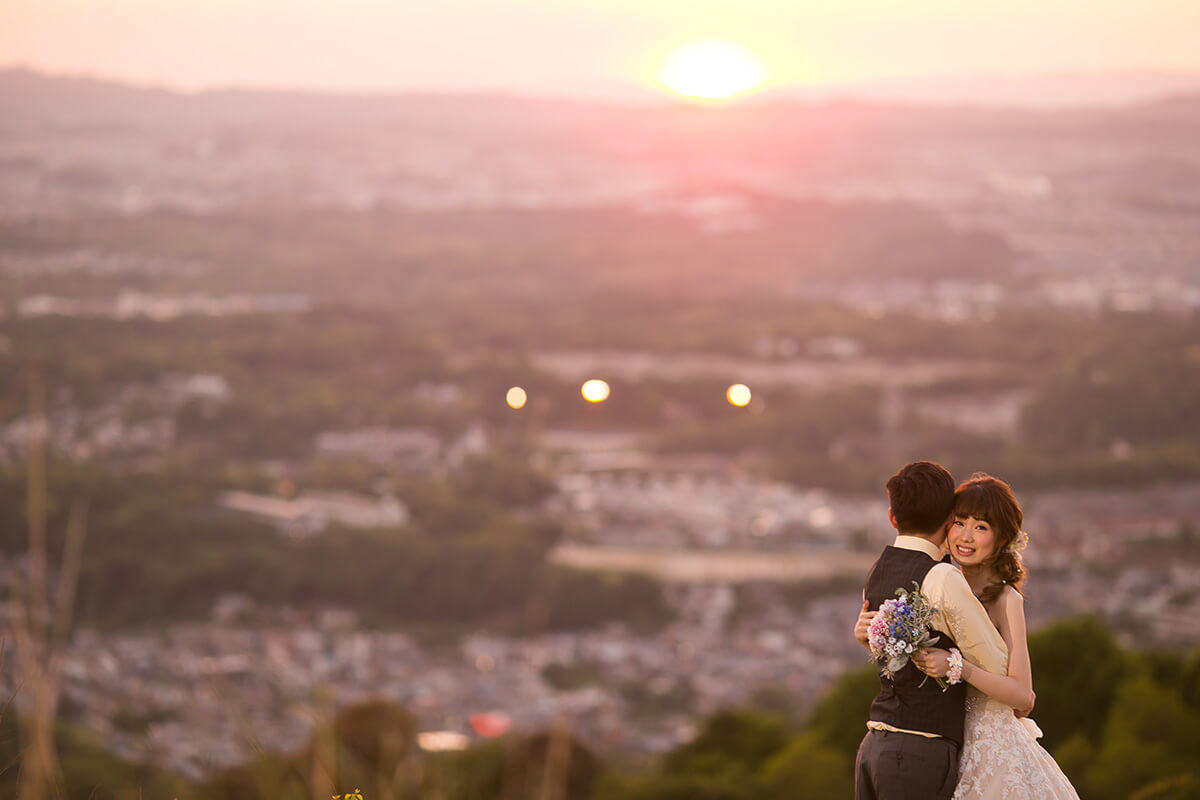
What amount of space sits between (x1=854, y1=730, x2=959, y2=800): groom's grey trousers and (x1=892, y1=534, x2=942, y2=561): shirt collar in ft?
0.91

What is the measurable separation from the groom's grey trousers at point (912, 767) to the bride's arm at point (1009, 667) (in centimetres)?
11

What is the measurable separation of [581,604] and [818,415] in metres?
12.8

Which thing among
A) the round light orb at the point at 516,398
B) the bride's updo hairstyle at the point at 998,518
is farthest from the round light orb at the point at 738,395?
the bride's updo hairstyle at the point at 998,518

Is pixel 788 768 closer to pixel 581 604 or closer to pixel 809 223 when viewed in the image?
pixel 581 604

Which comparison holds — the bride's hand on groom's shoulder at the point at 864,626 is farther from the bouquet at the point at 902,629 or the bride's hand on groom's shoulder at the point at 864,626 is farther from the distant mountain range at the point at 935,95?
the distant mountain range at the point at 935,95

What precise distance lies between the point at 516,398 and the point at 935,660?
29.8m

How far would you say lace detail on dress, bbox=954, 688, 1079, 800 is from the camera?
1.90 m

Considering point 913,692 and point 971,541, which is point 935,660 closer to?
point 913,692

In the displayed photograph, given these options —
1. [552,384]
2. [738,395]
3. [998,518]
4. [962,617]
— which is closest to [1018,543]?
[998,518]

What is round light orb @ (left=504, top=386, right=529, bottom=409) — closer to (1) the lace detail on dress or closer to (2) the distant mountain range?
(2) the distant mountain range

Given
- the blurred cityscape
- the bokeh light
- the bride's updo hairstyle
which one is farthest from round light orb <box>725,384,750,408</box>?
the bride's updo hairstyle

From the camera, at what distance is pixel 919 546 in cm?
197

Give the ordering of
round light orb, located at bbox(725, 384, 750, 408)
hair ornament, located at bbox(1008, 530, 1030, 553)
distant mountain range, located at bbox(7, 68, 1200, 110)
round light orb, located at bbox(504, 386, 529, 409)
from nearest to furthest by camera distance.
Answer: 1. hair ornament, located at bbox(1008, 530, 1030, 553)
2. round light orb, located at bbox(504, 386, 529, 409)
3. round light orb, located at bbox(725, 384, 750, 408)
4. distant mountain range, located at bbox(7, 68, 1200, 110)

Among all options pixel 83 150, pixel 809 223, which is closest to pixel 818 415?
pixel 809 223
